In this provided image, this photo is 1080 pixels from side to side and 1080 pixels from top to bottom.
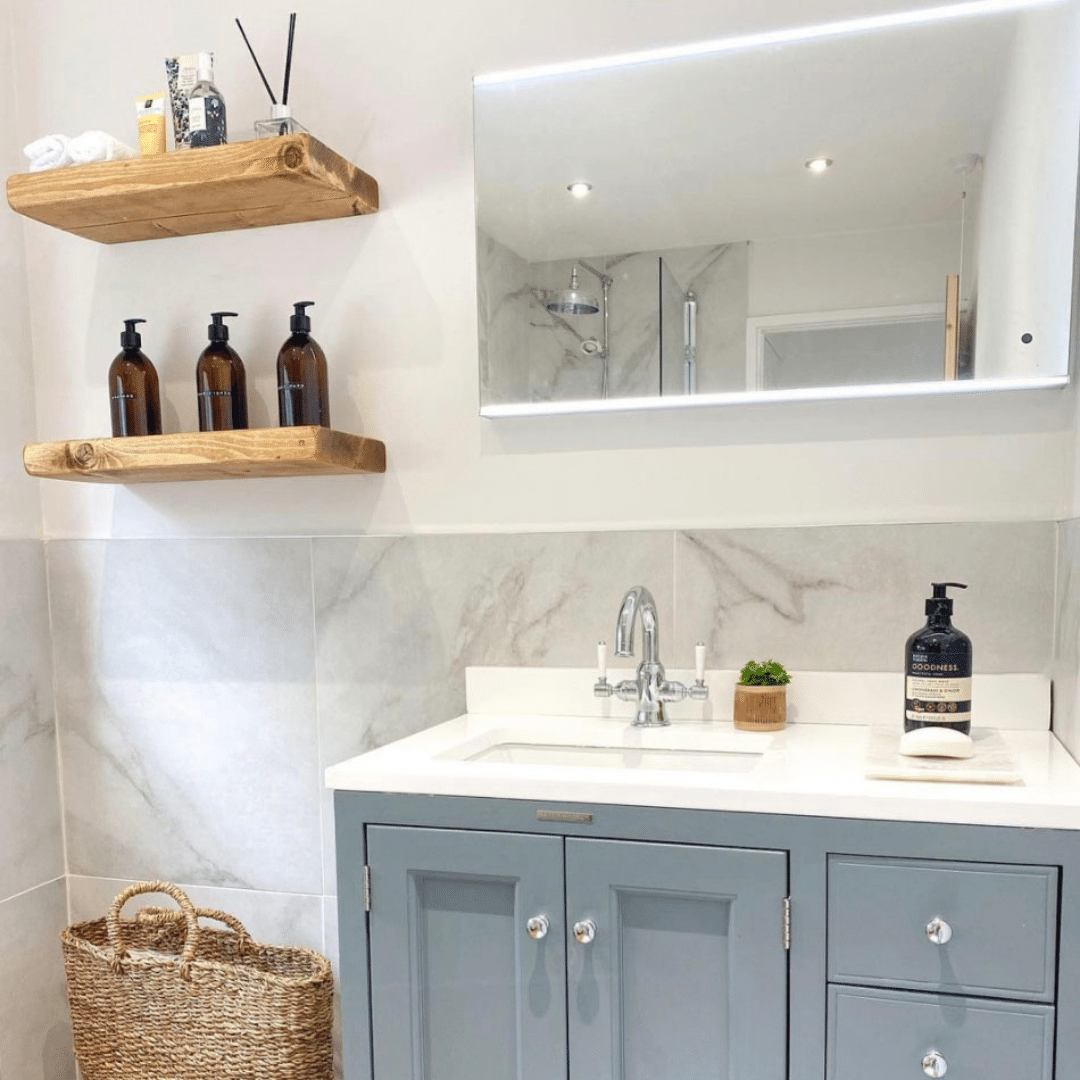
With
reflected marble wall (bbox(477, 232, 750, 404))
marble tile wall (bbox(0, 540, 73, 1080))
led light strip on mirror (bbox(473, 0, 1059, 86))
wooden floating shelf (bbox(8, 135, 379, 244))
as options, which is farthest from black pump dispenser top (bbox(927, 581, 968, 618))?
marble tile wall (bbox(0, 540, 73, 1080))

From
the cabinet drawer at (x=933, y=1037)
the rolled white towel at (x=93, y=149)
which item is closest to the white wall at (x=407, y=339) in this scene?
the rolled white towel at (x=93, y=149)

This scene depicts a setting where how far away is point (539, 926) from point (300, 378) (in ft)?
3.30

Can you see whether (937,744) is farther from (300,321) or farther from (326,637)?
(300,321)

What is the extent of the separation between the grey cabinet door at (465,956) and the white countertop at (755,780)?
0.25 ft

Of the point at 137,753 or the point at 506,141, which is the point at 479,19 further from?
the point at 137,753

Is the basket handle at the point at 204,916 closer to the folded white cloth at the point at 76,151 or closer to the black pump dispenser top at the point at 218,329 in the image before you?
the black pump dispenser top at the point at 218,329

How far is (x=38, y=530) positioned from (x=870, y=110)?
5.78 ft

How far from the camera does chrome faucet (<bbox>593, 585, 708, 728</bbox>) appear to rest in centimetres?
162

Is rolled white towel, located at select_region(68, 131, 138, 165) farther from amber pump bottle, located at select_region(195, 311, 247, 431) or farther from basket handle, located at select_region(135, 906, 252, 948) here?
basket handle, located at select_region(135, 906, 252, 948)

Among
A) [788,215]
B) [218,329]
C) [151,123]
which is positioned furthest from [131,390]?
[788,215]

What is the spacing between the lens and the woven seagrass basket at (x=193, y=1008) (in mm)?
1698

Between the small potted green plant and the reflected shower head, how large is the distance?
67 centimetres

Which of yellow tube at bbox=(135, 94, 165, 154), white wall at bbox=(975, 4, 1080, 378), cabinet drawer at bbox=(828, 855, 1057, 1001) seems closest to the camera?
cabinet drawer at bbox=(828, 855, 1057, 1001)

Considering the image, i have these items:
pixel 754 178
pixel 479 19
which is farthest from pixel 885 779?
pixel 479 19
